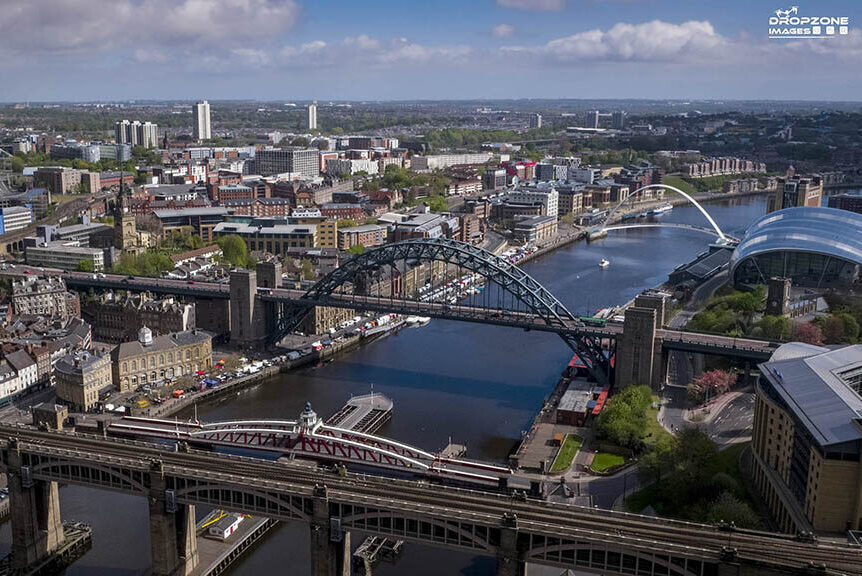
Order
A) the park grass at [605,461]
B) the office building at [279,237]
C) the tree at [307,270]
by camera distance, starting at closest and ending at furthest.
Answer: the park grass at [605,461], the tree at [307,270], the office building at [279,237]

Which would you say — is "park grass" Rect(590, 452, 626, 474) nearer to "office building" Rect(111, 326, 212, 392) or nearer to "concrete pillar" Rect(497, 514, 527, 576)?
"concrete pillar" Rect(497, 514, 527, 576)

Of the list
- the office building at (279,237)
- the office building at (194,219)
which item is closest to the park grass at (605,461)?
the office building at (279,237)

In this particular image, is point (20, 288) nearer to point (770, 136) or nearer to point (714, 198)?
point (714, 198)

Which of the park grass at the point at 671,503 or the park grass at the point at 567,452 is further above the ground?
the park grass at the point at 671,503

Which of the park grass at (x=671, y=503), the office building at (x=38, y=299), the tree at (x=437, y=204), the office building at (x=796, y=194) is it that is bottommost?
the park grass at (x=671, y=503)

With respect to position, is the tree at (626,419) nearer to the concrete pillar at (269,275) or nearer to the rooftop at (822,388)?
the rooftop at (822,388)

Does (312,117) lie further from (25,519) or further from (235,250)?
(25,519)
